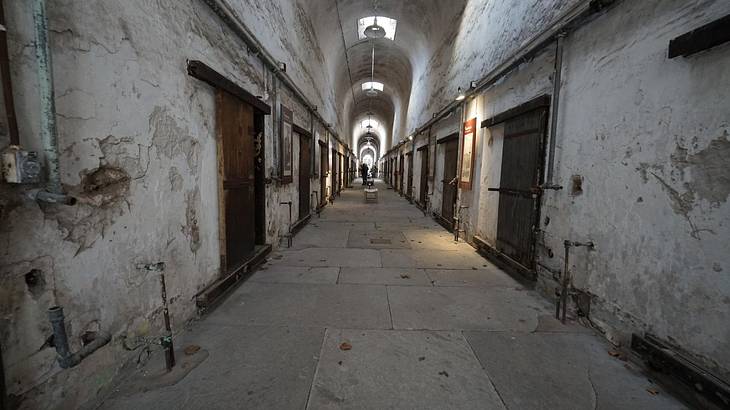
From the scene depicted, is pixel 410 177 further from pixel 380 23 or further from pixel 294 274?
pixel 294 274

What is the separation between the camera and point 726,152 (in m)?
1.90

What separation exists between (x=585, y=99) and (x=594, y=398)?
9.12 feet

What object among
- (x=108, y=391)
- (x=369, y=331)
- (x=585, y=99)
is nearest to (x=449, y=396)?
(x=369, y=331)

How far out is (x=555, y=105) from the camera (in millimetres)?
3553

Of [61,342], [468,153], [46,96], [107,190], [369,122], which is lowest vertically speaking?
[61,342]

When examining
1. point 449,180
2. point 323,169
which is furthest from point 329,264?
point 323,169

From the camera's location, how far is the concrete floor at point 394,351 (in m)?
1.98

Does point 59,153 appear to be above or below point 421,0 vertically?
below

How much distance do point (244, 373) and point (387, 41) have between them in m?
12.8

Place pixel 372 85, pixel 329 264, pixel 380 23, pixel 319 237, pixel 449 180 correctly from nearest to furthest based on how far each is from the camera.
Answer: pixel 329 264 → pixel 319 237 → pixel 449 180 → pixel 380 23 → pixel 372 85

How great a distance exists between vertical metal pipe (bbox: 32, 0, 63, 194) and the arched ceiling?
6404mm

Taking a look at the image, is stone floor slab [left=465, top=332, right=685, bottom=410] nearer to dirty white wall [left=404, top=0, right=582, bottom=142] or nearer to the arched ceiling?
dirty white wall [left=404, top=0, right=582, bottom=142]

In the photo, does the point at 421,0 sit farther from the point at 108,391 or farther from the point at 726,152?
the point at 108,391

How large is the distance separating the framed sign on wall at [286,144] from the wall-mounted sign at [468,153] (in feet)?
12.4
